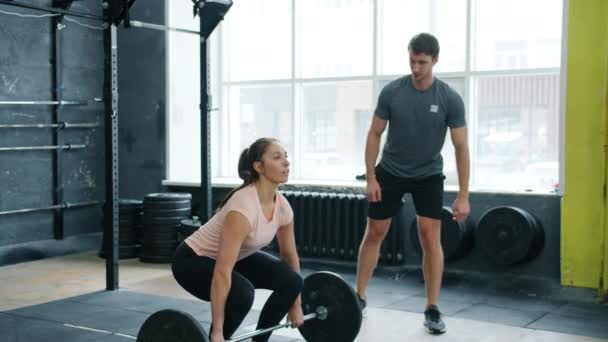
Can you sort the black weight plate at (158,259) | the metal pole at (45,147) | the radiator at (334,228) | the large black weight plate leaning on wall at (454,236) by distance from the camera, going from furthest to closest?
the black weight plate at (158,259)
the metal pole at (45,147)
the radiator at (334,228)
the large black weight plate leaning on wall at (454,236)

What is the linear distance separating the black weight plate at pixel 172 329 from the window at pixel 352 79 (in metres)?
2.82

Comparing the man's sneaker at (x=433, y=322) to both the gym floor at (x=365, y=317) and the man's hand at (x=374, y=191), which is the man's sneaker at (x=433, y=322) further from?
the man's hand at (x=374, y=191)

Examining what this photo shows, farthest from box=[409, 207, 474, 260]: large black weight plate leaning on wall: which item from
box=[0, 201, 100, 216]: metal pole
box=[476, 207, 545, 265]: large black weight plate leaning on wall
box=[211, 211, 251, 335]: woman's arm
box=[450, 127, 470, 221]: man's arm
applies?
box=[0, 201, 100, 216]: metal pole

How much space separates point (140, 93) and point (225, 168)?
2.89 ft

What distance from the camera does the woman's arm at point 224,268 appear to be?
8.26 feet

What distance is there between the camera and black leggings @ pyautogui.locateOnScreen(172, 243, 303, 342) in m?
2.64

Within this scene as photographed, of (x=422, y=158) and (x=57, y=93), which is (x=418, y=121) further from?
(x=57, y=93)

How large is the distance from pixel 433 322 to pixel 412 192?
1.93 feet

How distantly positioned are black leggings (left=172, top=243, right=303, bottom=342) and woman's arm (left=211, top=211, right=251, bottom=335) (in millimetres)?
98

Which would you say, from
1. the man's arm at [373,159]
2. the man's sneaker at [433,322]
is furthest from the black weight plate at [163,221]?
the man's sneaker at [433,322]

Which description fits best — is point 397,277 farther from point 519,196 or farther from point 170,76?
point 170,76

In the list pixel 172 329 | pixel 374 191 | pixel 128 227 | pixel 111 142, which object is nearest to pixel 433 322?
pixel 374 191

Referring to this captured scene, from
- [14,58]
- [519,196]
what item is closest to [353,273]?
[519,196]

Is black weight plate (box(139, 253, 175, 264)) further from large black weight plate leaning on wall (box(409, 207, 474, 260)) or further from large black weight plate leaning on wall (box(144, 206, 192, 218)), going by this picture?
large black weight plate leaning on wall (box(409, 207, 474, 260))
